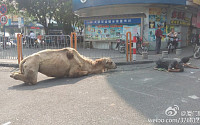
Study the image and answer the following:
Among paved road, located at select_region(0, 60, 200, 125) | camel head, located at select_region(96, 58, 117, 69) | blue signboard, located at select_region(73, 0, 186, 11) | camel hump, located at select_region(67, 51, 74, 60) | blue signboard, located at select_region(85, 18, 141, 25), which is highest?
blue signboard, located at select_region(73, 0, 186, 11)

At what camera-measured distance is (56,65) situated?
6586 mm

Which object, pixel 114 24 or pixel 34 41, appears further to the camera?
pixel 114 24

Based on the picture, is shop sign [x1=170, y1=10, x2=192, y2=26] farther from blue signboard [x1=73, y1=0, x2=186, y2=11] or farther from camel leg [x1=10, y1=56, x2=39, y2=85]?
camel leg [x1=10, y1=56, x2=39, y2=85]

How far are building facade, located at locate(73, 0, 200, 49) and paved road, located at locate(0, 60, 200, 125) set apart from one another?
30.3 ft

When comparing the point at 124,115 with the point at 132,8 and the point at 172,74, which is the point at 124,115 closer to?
the point at 172,74

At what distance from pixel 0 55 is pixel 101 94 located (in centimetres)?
1009

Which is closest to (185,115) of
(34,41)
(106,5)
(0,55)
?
(34,41)

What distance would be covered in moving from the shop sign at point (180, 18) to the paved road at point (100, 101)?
37.0 feet

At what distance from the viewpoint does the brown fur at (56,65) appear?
239 inches

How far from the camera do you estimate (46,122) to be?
Answer: 3486 mm

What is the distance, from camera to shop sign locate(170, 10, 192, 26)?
54.7 ft

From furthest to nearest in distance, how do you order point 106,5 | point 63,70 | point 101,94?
point 106,5
point 63,70
point 101,94

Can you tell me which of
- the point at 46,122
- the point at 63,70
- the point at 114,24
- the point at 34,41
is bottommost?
the point at 46,122

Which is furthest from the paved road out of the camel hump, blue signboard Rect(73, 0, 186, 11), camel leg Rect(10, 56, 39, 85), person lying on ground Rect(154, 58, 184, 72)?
blue signboard Rect(73, 0, 186, 11)
